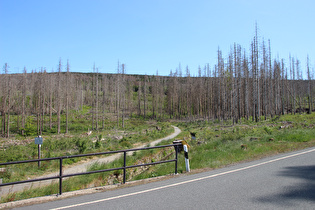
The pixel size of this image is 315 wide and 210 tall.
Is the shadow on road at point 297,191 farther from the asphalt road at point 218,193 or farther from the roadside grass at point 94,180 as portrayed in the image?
the roadside grass at point 94,180

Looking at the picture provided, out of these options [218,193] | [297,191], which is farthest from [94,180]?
[297,191]

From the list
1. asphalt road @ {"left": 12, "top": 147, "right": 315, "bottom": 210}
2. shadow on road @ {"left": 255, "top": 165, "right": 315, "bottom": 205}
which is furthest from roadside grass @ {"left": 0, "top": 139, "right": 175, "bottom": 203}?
shadow on road @ {"left": 255, "top": 165, "right": 315, "bottom": 205}

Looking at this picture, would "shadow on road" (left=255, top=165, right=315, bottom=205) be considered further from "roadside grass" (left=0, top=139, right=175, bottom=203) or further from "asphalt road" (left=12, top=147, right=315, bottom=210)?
"roadside grass" (left=0, top=139, right=175, bottom=203)

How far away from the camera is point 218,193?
5.83m

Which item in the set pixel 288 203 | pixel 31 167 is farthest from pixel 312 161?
pixel 31 167

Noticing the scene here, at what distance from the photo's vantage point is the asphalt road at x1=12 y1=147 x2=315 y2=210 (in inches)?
200

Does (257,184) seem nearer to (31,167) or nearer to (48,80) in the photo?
(31,167)

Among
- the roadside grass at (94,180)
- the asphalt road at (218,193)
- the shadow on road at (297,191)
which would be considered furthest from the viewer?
the roadside grass at (94,180)

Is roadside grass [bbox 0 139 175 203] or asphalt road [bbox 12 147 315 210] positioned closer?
asphalt road [bbox 12 147 315 210]

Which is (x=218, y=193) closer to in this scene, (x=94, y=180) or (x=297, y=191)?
(x=297, y=191)

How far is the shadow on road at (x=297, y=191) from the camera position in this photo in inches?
204

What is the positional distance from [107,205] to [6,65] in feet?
168

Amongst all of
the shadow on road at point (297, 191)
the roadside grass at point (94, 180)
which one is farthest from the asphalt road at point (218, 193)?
the roadside grass at point (94, 180)

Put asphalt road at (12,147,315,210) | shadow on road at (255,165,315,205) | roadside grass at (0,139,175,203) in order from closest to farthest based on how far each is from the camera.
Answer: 1. asphalt road at (12,147,315,210)
2. shadow on road at (255,165,315,205)
3. roadside grass at (0,139,175,203)
